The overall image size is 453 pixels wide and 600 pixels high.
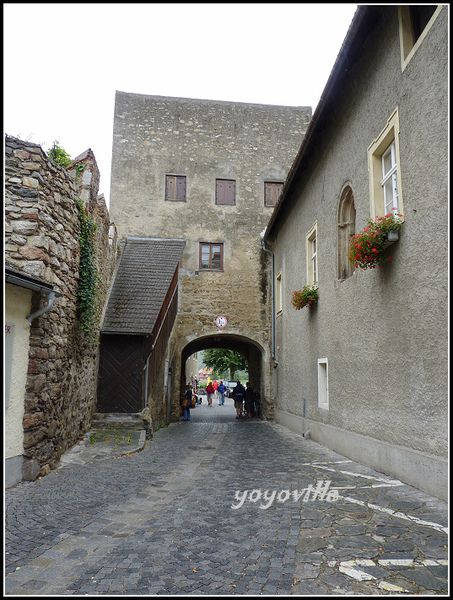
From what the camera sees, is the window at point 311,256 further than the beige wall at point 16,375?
Yes

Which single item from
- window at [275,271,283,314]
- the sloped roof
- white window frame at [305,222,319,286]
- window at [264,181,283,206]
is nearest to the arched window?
white window frame at [305,222,319,286]

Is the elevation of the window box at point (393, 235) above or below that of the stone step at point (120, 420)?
above

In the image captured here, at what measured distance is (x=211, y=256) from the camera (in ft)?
51.1

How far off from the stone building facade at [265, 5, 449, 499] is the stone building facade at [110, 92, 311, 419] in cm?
549

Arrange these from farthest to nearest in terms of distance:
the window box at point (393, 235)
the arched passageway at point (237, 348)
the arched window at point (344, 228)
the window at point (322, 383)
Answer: the arched passageway at point (237, 348) → the window at point (322, 383) → the arched window at point (344, 228) → the window box at point (393, 235)

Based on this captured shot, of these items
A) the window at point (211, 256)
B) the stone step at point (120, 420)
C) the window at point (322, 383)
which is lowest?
the stone step at point (120, 420)

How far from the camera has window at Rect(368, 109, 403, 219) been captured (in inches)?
227

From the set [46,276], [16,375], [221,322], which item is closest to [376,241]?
[46,276]

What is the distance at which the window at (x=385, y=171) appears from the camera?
5.78m

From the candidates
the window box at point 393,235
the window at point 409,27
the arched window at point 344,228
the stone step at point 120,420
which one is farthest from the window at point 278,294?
the window at point 409,27

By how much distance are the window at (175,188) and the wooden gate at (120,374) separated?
7.43 m

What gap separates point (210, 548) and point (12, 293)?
365 cm

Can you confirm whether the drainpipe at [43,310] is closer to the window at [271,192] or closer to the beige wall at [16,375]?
the beige wall at [16,375]

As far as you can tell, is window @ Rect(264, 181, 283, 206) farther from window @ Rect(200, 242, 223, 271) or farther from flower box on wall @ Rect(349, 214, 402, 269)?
flower box on wall @ Rect(349, 214, 402, 269)
